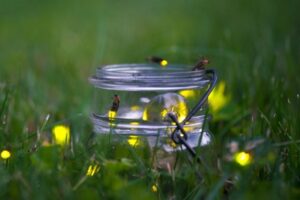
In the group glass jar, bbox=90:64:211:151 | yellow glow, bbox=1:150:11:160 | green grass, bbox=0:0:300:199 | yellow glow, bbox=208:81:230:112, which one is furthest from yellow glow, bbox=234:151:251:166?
yellow glow, bbox=208:81:230:112

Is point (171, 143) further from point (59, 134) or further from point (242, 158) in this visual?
point (59, 134)

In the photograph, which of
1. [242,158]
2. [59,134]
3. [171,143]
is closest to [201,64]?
[171,143]

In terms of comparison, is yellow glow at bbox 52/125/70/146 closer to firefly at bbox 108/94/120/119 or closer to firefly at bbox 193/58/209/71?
firefly at bbox 108/94/120/119

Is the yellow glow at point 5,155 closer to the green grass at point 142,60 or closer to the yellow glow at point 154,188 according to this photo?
the green grass at point 142,60

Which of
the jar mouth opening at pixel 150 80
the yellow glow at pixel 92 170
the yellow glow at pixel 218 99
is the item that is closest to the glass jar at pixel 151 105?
the jar mouth opening at pixel 150 80

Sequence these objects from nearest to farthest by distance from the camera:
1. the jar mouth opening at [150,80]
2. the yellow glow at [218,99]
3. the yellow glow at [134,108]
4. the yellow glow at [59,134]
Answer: the jar mouth opening at [150,80]
the yellow glow at [134,108]
the yellow glow at [59,134]
the yellow glow at [218,99]

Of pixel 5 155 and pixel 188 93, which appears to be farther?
pixel 188 93
